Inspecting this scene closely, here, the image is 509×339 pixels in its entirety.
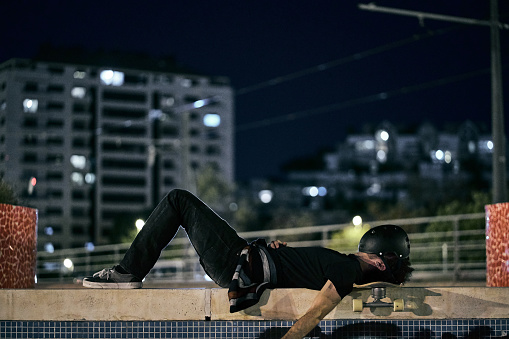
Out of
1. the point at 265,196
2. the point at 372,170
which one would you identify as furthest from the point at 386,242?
the point at 372,170

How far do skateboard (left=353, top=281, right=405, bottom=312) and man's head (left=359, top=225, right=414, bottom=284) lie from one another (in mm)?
42

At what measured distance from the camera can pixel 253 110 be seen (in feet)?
423


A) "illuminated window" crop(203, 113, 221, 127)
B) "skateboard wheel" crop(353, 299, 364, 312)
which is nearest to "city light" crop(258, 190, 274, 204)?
"illuminated window" crop(203, 113, 221, 127)

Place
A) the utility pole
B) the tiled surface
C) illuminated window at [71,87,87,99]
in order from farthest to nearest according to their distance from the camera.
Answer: illuminated window at [71,87,87,99] < the utility pole < the tiled surface

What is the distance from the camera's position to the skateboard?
4.68 metres

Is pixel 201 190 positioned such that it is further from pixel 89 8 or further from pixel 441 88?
pixel 441 88

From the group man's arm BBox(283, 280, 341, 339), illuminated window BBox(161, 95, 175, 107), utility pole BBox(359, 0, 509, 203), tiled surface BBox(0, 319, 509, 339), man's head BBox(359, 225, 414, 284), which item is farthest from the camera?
illuminated window BBox(161, 95, 175, 107)

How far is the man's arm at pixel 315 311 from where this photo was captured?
439cm

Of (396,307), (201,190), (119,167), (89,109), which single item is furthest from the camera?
(119,167)

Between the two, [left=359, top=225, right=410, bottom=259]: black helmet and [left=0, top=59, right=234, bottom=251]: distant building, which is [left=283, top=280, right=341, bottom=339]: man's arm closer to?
[left=359, top=225, right=410, bottom=259]: black helmet

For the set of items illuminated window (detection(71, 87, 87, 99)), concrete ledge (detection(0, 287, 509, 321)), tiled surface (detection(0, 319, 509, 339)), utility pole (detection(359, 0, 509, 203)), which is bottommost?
tiled surface (detection(0, 319, 509, 339))

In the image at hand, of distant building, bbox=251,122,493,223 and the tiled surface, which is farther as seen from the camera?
distant building, bbox=251,122,493,223

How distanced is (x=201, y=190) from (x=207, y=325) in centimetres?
6778

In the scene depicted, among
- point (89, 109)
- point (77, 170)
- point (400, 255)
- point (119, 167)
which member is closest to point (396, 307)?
point (400, 255)
